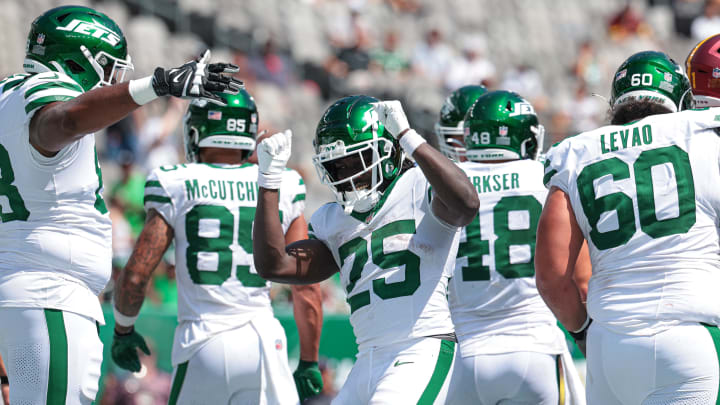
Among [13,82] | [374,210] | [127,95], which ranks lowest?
[374,210]

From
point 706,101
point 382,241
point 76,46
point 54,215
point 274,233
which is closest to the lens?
point 382,241

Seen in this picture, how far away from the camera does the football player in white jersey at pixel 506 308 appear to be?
457 centimetres

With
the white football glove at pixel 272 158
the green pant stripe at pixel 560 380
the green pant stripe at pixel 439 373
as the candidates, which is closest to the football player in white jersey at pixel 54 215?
the white football glove at pixel 272 158

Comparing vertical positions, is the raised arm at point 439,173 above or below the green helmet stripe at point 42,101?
below

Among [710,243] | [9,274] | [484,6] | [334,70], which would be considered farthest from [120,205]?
[484,6]

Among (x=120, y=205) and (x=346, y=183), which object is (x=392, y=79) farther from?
(x=346, y=183)

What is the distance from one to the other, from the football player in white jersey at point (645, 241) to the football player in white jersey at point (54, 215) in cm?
145

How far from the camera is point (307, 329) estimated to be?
16.6 feet

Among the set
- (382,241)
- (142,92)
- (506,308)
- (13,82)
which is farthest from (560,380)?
(13,82)

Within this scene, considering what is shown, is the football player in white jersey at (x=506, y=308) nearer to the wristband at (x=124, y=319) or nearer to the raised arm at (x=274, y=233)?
the raised arm at (x=274, y=233)

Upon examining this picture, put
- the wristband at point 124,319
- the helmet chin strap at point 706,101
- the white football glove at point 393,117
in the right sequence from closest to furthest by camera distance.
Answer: the white football glove at point 393,117, the helmet chin strap at point 706,101, the wristband at point 124,319

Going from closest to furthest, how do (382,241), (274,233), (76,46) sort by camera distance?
(382,241)
(274,233)
(76,46)

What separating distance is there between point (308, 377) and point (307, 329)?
0.25 m

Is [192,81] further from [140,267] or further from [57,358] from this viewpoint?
[140,267]
